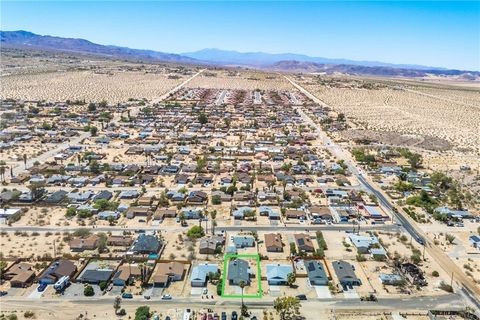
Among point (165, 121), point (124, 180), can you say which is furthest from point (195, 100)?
point (124, 180)

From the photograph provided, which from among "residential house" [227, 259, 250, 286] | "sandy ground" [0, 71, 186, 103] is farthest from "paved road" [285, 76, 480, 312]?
"sandy ground" [0, 71, 186, 103]

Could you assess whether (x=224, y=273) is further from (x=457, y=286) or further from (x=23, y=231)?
(x=23, y=231)

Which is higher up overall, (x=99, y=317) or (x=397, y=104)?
(x=397, y=104)

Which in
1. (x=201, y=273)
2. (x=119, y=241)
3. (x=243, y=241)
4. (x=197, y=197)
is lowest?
(x=201, y=273)

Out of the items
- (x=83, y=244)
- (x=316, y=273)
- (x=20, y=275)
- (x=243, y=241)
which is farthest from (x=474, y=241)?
(x=20, y=275)

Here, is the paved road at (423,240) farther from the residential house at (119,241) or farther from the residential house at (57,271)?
the residential house at (57,271)

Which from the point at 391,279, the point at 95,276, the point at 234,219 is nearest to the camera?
the point at 95,276

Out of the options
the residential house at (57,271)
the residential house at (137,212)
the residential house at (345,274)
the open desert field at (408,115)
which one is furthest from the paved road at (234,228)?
the open desert field at (408,115)

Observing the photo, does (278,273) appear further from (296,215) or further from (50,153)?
(50,153)
